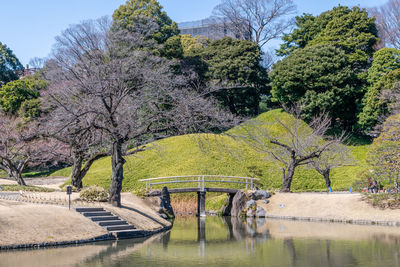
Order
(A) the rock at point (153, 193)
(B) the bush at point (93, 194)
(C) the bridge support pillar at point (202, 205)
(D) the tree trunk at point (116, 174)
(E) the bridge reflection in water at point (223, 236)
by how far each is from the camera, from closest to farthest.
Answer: (E) the bridge reflection in water at point (223, 236) < (D) the tree trunk at point (116, 174) < (B) the bush at point (93, 194) < (A) the rock at point (153, 193) < (C) the bridge support pillar at point (202, 205)

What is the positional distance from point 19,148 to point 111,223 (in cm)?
1733

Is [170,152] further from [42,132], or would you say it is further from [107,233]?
[107,233]

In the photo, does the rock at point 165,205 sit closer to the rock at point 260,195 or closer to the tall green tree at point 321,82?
the rock at point 260,195

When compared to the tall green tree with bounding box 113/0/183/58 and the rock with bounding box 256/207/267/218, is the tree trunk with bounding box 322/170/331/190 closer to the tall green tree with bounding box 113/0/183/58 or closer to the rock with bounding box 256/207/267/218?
the rock with bounding box 256/207/267/218

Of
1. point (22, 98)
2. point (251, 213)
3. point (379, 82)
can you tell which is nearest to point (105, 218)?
point (251, 213)

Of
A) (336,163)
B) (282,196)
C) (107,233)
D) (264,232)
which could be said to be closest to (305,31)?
(336,163)

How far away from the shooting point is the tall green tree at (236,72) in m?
52.6

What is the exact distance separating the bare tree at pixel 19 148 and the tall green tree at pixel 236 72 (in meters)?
20.1

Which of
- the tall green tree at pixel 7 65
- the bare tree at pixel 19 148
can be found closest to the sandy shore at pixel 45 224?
the bare tree at pixel 19 148

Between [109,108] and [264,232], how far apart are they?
10.2 m

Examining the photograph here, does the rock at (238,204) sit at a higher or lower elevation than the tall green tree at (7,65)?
lower

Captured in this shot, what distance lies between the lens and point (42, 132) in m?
23.8

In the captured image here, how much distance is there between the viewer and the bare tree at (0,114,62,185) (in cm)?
3397

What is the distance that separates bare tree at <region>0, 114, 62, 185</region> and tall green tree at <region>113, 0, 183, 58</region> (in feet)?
50.8
